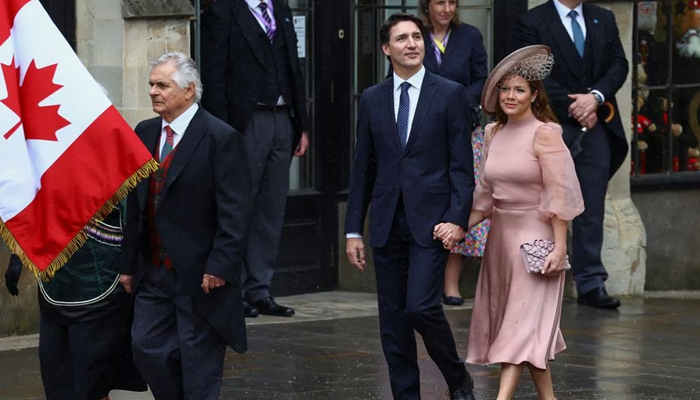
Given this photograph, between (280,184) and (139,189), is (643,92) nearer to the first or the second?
(280,184)

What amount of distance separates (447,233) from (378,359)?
1.79 m

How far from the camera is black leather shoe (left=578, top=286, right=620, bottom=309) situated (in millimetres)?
12023

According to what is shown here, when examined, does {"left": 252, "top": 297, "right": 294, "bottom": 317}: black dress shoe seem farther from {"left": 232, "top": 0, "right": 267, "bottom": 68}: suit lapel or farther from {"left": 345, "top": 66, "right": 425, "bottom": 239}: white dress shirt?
{"left": 345, "top": 66, "right": 425, "bottom": 239}: white dress shirt

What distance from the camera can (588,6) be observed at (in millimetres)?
12062

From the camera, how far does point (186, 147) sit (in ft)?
25.1

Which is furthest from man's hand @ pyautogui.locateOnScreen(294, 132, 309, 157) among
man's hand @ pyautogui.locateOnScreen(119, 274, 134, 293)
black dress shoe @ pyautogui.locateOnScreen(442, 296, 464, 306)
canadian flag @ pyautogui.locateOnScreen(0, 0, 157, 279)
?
canadian flag @ pyautogui.locateOnScreen(0, 0, 157, 279)

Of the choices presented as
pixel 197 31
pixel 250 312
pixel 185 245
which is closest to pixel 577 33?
pixel 197 31

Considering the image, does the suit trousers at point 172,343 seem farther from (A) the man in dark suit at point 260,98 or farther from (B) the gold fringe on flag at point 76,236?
(A) the man in dark suit at point 260,98

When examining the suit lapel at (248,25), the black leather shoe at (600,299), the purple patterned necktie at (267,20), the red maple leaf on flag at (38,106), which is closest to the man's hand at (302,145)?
the suit lapel at (248,25)

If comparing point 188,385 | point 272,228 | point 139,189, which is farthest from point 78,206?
point 272,228

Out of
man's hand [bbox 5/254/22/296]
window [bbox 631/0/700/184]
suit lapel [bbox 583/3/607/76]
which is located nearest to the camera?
man's hand [bbox 5/254/22/296]

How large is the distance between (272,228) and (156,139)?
3657mm

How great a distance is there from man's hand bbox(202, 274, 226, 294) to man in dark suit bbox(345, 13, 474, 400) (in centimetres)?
111

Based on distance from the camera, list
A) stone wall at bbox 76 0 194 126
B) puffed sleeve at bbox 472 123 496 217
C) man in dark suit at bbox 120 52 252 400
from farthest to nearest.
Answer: stone wall at bbox 76 0 194 126 → puffed sleeve at bbox 472 123 496 217 → man in dark suit at bbox 120 52 252 400
